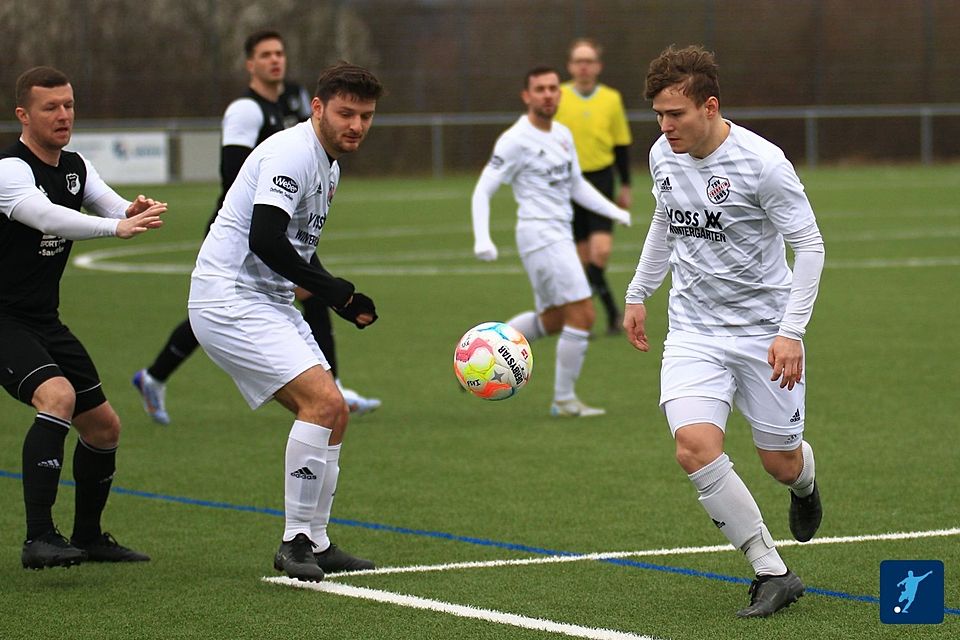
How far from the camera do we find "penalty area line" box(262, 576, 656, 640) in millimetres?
5547

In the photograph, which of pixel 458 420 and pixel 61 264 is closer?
pixel 61 264

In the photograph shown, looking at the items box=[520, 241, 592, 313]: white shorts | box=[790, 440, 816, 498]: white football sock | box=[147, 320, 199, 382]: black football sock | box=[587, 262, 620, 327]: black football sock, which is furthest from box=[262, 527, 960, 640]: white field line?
box=[587, 262, 620, 327]: black football sock

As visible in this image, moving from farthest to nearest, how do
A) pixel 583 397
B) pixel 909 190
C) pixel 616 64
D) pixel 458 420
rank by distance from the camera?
1. pixel 616 64
2. pixel 909 190
3. pixel 583 397
4. pixel 458 420

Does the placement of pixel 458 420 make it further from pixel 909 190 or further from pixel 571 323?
pixel 909 190

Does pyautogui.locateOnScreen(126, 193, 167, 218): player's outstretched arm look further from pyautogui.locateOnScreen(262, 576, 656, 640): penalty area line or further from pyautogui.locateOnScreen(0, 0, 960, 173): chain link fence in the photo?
pyautogui.locateOnScreen(0, 0, 960, 173): chain link fence

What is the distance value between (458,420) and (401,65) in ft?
118

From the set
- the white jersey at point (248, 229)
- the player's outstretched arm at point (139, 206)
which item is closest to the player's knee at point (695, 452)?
the white jersey at point (248, 229)

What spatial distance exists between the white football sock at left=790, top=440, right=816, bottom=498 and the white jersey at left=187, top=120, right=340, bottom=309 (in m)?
2.26

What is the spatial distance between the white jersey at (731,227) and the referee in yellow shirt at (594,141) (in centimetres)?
824

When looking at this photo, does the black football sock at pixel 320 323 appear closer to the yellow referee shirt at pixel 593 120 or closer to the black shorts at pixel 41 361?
the black shorts at pixel 41 361

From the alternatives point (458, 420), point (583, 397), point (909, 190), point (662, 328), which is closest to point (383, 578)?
point (458, 420)

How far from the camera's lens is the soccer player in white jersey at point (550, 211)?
1048 centimetres

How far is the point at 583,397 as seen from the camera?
11188mm

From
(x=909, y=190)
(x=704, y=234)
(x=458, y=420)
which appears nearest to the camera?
(x=704, y=234)
